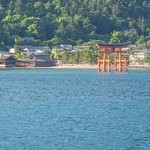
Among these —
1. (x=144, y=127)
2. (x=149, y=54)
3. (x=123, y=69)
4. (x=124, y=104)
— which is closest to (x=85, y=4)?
(x=149, y=54)

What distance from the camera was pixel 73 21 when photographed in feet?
399

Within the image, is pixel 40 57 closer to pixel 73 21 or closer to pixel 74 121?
pixel 73 21

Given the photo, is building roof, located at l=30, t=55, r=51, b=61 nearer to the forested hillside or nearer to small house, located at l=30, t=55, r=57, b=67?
small house, located at l=30, t=55, r=57, b=67

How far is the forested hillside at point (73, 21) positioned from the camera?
387 ft

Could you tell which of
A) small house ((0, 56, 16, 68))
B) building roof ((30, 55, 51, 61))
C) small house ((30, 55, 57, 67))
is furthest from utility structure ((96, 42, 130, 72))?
small house ((0, 56, 16, 68))

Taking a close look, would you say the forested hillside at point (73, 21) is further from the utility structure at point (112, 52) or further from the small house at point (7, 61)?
the utility structure at point (112, 52)

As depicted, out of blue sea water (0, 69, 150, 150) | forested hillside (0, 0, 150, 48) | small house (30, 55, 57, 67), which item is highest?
forested hillside (0, 0, 150, 48)

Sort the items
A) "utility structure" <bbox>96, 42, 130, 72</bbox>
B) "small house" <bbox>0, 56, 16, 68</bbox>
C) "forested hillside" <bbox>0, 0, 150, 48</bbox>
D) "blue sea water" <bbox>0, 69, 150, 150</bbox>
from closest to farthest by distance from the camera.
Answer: "blue sea water" <bbox>0, 69, 150, 150</bbox> < "utility structure" <bbox>96, 42, 130, 72</bbox> < "small house" <bbox>0, 56, 16, 68</bbox> < "forested hillside" <bbox>0, 0, 150, 48</bbox>

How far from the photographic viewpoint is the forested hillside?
118m

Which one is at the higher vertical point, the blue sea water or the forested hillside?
the forested hillside

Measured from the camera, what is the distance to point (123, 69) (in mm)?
88875

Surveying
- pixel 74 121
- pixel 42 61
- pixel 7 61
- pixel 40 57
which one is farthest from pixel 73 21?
pixel 74 121

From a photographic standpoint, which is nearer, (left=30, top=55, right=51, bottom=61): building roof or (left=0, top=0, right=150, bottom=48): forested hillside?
(left=30, top=55, right=51, bottom=61): building roof

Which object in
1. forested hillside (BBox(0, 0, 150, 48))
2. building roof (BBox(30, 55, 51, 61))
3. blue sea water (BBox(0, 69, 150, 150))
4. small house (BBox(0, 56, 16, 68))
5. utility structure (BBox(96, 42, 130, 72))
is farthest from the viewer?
forested hillside (BBox(0, 0, 150, 48))
